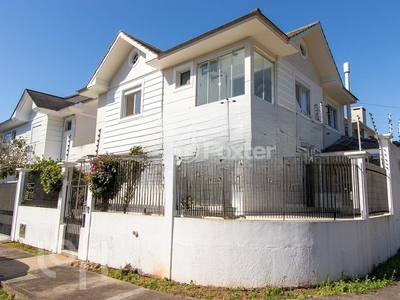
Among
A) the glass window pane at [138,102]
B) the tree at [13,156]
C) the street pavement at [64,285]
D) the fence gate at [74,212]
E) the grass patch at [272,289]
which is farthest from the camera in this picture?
the tree at [13,156]

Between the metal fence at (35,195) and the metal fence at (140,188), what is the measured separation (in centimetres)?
277

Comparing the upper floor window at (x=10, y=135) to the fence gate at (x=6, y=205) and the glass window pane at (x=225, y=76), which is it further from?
the glass window pane at (x=225, y=76)

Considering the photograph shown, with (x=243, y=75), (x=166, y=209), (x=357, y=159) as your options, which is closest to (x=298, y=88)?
(x=243, y=75)

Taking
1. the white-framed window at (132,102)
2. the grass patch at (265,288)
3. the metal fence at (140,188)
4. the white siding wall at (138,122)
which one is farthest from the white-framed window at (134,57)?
the grass patch at (265,288)

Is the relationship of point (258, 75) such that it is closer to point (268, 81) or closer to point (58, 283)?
point (268, 81)

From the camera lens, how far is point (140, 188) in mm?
7723

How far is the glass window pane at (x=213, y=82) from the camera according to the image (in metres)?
10.6

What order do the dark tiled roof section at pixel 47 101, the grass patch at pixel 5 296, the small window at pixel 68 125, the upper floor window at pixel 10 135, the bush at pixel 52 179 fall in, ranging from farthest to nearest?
the upper floor window at pixel 10 135, the small window at pixel 68 125, the dark tiled roof section at pixel 47 101, the bush at pixel 52 179, the grass patch at pixel 5 296

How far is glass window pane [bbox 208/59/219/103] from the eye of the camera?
34.7 ft

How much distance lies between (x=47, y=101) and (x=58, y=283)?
1731cm

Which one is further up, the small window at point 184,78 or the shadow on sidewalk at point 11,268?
the small window at point 184,78

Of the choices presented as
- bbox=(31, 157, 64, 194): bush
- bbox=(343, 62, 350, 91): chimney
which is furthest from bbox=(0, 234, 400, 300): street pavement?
bbox=(343, 62, 350, 91): chimney

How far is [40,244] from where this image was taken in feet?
33.1

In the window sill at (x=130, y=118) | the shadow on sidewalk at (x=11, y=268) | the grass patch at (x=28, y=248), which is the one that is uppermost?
the window sill at (x=130, y=118)
